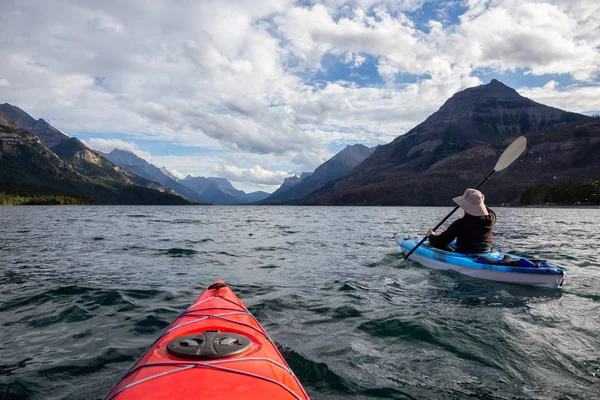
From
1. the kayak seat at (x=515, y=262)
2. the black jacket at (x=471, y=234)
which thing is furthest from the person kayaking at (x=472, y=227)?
the kayak seat at (x=515, y=262)

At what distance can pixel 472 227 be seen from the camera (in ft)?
38.4

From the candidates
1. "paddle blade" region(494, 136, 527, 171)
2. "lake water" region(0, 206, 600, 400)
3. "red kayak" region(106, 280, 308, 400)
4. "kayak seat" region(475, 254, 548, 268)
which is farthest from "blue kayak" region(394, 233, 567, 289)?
→ "red kayak" region(106, 280, 308, 400)

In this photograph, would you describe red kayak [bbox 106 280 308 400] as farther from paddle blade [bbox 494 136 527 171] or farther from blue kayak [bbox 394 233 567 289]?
paddle blade [bbox 494 136 527 171]

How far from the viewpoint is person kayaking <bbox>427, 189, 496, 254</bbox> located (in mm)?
10875

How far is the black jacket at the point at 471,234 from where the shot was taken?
11469 mm

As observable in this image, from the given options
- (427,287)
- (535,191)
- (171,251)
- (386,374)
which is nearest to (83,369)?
(386,374)

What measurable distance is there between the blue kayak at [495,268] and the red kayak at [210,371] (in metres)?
8.92

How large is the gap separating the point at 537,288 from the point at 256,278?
8875 millimetres

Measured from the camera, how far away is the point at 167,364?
3660mm

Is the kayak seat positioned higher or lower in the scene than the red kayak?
higher

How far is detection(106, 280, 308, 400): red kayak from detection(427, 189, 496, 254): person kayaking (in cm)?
866

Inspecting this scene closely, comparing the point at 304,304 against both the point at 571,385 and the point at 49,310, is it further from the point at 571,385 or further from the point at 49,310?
the point at 49,310

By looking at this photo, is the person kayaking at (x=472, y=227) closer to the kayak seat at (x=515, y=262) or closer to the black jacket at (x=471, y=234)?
the black jacket at (x=471, y=234)

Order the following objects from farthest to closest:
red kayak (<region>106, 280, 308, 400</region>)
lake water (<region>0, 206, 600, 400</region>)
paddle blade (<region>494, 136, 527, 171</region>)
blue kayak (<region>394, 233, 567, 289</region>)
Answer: paddle blade (<region>494, 136, 527, 171</region>), blue kayak (<region>394, 233, 567, 289</region>), lake water (<region>0, 206, 600, 400</region>), red kayak (<region>106, 280, 308, 400</region>)
